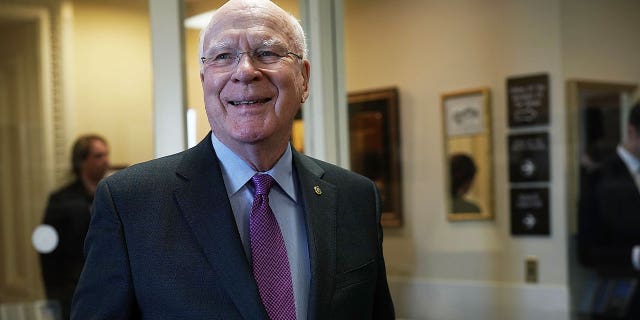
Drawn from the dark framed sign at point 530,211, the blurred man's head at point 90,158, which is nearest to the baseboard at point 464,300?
the dark framed sign at point 530,211

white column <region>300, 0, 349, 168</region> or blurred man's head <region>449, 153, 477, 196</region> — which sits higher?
white column <region>300, 0, 349, 168</region>

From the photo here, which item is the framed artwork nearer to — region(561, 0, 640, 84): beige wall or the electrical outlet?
the electrical outlet

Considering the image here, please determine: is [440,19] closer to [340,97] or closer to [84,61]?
[340,97]

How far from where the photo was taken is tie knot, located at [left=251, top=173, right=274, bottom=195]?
1504 millimetres

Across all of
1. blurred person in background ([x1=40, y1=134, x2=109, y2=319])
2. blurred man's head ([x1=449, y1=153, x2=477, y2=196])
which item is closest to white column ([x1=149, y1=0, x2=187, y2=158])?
blurred man's head ([x1=449, y1=153, x2=477, y2=196])

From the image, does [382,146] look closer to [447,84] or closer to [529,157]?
[447,84]

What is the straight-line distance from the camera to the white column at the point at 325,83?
3.25 m

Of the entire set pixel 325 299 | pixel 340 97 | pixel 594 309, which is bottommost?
pixel 594 309

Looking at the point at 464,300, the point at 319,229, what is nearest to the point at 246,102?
the point at 319,229

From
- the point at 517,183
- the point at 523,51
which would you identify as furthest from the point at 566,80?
the point at 517,183

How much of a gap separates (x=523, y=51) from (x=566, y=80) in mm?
226

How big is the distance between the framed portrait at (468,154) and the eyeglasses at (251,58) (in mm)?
2374

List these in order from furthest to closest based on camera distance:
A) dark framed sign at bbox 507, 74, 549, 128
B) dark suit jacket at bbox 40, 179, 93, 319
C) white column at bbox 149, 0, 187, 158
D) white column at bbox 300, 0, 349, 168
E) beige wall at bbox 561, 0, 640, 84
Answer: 1. dark suit jacket at bbox 40, 179, 93, 319
2. dark framed sign at bbox 507, 74, 549, 128
3. beige wall at bbox 561, 0, 640, 84
4. white column at bbox 300, 0, 349, 168
5. white column at bbox 149, 0, 187, 158

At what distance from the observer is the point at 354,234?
1.63 metres
